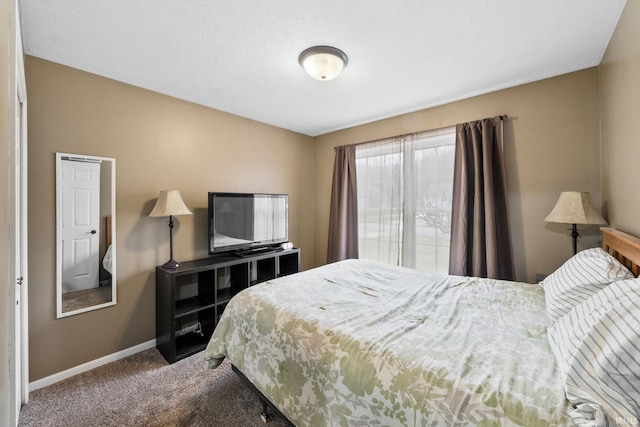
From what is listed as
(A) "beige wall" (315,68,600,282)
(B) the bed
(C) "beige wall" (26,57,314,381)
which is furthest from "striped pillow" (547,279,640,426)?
(C) "beige wall" (26,57,314,381)

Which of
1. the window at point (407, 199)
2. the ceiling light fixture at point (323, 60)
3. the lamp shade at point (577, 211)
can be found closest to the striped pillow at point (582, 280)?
the lamp shade at point (577, 211)

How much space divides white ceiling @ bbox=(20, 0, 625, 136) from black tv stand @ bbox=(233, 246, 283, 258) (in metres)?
1.70

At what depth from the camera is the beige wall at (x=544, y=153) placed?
7.43 feet

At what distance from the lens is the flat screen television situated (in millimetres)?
2884

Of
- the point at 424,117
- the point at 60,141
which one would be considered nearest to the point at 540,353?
the point at 424,117

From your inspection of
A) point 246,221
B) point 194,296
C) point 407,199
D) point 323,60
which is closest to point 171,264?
point 194,296

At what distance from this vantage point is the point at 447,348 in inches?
45.6

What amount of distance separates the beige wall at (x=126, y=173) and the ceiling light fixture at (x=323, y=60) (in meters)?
1.57

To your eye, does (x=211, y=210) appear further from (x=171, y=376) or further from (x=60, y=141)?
(x=171, y=376)

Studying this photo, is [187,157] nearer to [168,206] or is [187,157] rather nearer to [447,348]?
[168,206]

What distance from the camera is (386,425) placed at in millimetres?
1035

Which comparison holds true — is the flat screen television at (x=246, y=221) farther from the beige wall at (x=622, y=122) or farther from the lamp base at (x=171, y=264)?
the beige wall at (x=622, y=122)

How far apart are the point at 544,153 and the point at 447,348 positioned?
2.26 meters

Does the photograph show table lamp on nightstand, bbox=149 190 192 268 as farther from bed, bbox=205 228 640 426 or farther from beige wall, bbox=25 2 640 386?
bed, bbox=205 228 640 426
